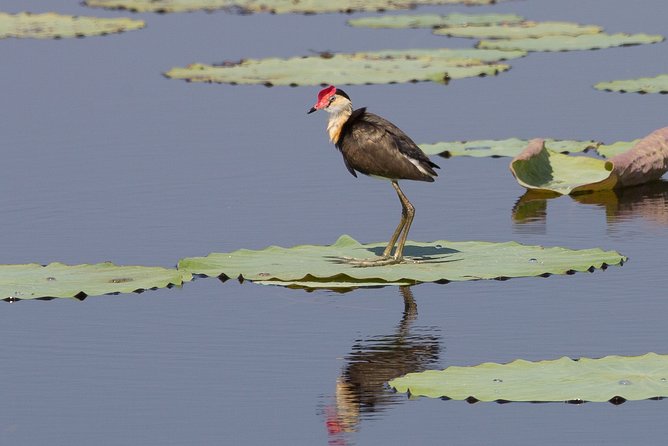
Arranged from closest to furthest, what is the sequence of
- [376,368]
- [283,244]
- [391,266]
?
[376,368], [391,266], [283,244]

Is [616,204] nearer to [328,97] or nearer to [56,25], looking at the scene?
[328,97]

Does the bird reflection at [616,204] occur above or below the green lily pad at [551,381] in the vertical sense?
above

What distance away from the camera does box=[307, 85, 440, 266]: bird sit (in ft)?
34.6

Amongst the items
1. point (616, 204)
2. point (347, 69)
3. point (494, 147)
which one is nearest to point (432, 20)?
point (347, 69)

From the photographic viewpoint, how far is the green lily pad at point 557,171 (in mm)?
13094

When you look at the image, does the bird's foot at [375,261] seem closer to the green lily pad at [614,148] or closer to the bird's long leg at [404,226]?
the bird's long leg at [404,226]

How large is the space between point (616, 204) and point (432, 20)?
1176 cm

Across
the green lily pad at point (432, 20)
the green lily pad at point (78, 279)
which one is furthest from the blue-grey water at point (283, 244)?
the green lily pad at point (432, 20)

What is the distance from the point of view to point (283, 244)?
11.3 meters

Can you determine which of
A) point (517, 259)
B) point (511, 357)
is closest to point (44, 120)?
point (517, 259)

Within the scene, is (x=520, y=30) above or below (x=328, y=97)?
above

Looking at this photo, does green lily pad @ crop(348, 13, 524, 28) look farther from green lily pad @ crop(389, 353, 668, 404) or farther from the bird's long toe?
green lily pad @ crop(389, 353, 668, 404)

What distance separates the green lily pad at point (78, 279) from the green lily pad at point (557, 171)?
381 centimetres

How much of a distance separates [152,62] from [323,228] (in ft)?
31.4
